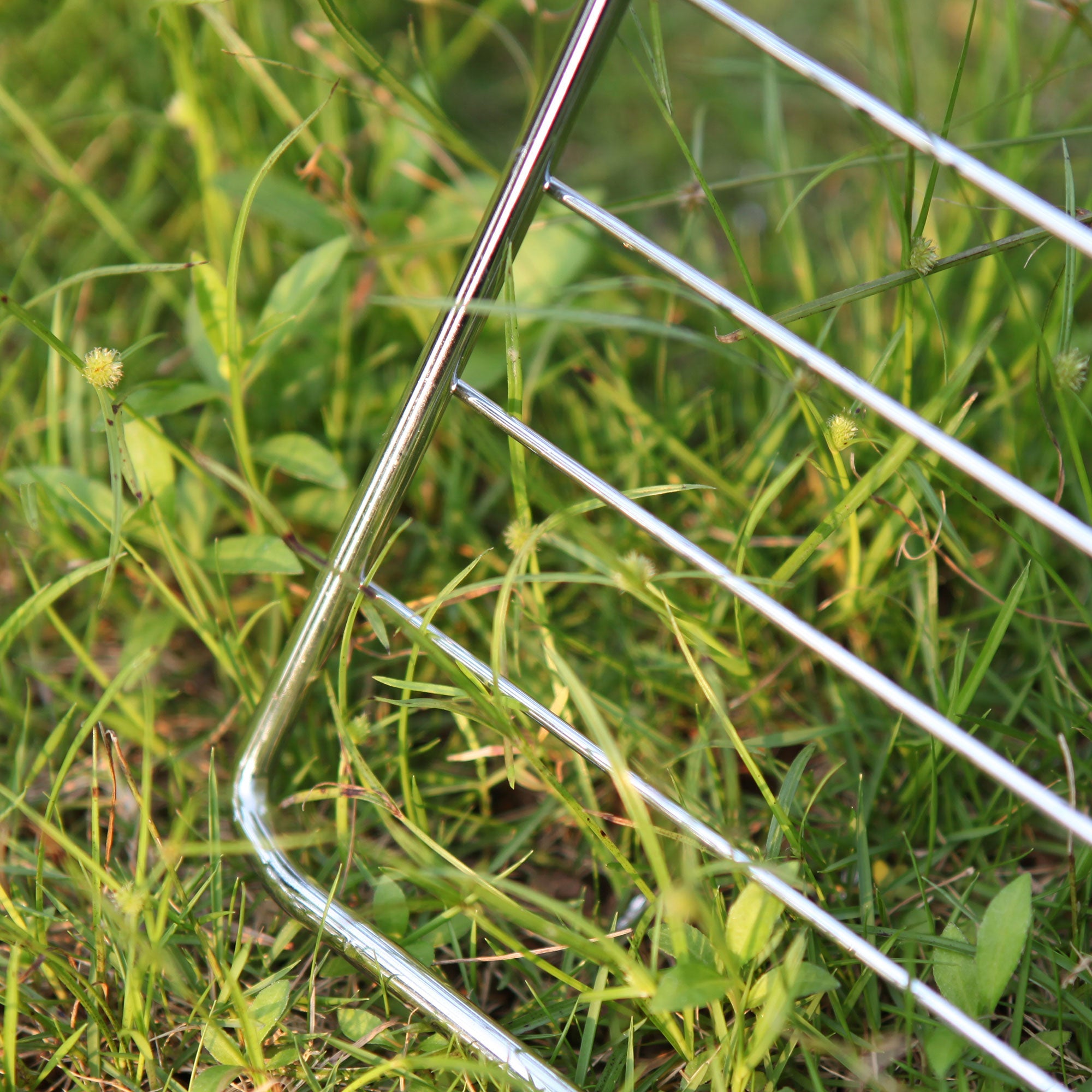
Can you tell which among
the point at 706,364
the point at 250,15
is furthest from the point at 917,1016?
the point at 250,15

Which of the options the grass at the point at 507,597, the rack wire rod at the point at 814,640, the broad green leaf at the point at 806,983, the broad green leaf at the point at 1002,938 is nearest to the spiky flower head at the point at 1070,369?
the grass at the point at 507,597

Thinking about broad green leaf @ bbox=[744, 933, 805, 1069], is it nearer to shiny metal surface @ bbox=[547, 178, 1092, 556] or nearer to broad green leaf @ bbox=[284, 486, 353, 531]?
shiny metal surface @ bbox=[547, 178, 1092, 556]

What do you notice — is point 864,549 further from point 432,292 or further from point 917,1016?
point 432,292

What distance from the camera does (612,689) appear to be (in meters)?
1.10

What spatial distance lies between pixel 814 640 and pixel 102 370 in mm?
637

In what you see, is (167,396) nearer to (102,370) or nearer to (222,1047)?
(102,370)

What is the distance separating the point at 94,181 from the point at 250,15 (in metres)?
0.45

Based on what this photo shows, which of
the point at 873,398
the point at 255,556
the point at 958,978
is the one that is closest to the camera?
the point at 873,398

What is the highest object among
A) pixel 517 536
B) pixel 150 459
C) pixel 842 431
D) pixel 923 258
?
pixel 923 258

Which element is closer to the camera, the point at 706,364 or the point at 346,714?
the point at 346,714

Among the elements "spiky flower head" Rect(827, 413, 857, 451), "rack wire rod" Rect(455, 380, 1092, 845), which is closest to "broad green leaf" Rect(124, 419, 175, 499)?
"rack wire rod" Rect(455, 380, 1092, 845)

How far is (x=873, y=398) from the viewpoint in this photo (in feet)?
2.13

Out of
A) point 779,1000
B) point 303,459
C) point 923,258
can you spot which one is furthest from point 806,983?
point 303,459

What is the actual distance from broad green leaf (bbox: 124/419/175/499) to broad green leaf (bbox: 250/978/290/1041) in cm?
53
